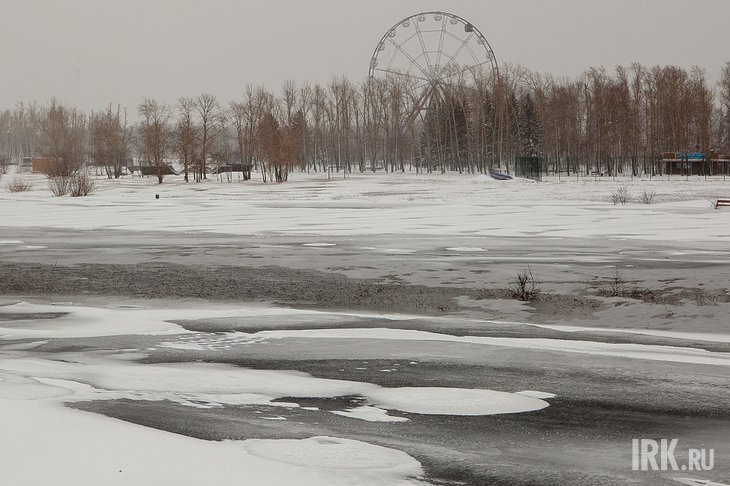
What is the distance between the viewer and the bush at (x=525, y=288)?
47.1 ft

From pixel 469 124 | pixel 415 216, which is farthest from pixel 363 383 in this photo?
pixel 469 124

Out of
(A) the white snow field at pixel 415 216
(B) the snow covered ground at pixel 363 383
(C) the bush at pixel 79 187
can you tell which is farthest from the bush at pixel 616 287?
(C) the bush at pixel 79 187

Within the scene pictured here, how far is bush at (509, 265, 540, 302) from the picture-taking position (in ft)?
47.1

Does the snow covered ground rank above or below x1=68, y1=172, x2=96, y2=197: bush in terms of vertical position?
below

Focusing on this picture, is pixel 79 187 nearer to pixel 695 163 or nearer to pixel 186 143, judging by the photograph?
pixel 186 143

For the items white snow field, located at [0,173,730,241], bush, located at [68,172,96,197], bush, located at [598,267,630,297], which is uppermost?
bush, located at [68,172,96,197]

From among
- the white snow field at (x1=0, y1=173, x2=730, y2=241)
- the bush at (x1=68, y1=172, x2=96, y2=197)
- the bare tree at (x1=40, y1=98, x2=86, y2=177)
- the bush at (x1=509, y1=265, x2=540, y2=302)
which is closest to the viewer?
the bush at (x1=509, y1=265, x2=540, y2=302)

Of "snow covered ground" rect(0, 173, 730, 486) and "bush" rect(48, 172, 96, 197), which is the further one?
"bush" rect(48, 172, 96, 197)

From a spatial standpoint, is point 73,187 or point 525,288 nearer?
point 525,288

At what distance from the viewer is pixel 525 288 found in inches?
598

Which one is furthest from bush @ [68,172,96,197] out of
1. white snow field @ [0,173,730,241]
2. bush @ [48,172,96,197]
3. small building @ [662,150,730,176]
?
small building @ [662,150,730,176]

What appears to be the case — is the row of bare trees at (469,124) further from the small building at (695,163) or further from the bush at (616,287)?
the bush at (616,287)

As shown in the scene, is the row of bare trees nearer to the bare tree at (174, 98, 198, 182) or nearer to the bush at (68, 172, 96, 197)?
the bare tree at (174, 98, 198, 182)

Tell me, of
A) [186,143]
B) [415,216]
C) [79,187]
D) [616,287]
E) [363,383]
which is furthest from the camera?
[186,143]
